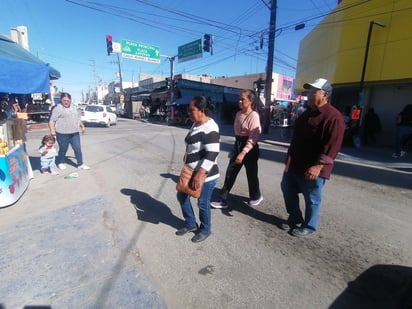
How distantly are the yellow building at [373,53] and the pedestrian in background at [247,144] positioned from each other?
32.5 feet

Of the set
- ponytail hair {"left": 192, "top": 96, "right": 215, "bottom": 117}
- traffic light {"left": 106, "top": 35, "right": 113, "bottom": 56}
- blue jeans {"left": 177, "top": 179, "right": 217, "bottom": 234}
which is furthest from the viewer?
traffic light {"left": 106, "top": 35, "right": 113, "bottom": 56}

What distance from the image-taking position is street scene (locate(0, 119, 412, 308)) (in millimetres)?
2195

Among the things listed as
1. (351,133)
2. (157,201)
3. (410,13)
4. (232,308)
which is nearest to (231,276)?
(232,308)

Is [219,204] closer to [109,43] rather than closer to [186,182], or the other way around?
[186,182]

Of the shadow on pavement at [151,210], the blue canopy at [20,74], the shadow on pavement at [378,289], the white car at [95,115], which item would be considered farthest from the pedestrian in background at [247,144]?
the white car at [95,115]

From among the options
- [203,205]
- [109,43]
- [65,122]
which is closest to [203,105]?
[203,205]

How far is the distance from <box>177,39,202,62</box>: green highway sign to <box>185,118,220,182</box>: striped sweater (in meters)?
19.3

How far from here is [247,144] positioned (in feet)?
11.8

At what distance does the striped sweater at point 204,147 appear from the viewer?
2.66m

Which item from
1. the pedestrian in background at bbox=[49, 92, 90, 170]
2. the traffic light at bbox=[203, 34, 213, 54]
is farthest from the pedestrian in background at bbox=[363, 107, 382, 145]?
the pedestrian in background at bbox=[49, 92, 90, 170]

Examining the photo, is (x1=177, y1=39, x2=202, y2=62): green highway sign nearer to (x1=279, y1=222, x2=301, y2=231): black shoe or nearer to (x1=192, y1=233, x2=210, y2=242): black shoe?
(x1=279, y1=222, x2=301, y2=231): black shoe

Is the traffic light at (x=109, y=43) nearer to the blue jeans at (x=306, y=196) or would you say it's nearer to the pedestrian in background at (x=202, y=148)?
the pedestrian in background at (x=202, y=148)

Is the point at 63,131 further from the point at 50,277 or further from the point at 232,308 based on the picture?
the point at 232,308

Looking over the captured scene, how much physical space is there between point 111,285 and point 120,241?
29.4 inches
